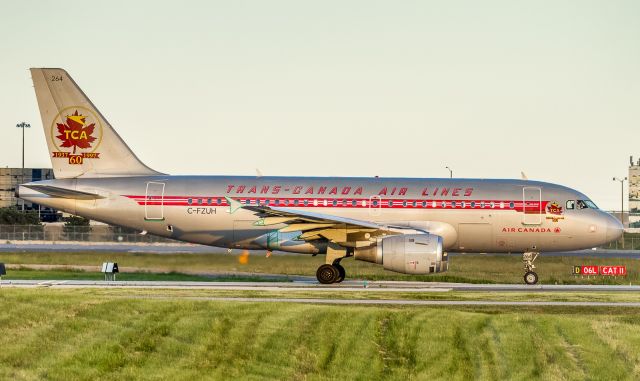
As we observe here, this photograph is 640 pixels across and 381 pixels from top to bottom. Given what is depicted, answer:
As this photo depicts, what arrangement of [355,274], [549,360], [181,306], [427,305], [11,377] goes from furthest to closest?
[355,274] < [427,305] < [181,306] < [549,360] < [11,377]

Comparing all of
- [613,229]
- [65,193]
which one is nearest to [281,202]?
[65,193]

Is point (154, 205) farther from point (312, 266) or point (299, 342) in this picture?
point (299, 342)

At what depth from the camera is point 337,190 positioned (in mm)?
38656

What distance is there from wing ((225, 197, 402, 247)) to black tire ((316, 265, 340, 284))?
40.2 inches

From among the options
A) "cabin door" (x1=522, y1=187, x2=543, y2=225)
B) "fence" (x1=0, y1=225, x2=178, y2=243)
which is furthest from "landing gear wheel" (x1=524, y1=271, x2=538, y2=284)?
"fence" (x1=0, y1=225, x2=178, y2=243)

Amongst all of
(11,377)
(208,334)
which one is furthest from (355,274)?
(11,377)

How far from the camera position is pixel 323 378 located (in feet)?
62.2

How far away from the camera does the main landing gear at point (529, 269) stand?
38.7 metres

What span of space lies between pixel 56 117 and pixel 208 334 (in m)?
21.4

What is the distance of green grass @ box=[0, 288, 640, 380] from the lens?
19.2 metres

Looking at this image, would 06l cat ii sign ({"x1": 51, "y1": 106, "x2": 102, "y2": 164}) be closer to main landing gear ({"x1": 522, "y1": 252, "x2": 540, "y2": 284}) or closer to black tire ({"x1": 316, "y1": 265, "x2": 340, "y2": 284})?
black tire ({"x1": 316, "y1": 265, "x2": 340, "y2": 284})

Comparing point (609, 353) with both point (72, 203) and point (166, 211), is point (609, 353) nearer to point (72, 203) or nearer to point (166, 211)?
point (166, 211)

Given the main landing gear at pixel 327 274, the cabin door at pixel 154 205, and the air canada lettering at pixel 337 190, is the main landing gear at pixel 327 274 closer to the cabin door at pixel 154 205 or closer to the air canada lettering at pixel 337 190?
the air canada lettering at pixel 337 190

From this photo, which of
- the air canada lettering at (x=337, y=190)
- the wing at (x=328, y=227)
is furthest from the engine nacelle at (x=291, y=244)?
the air canada lettering at (x=337, y=190)
